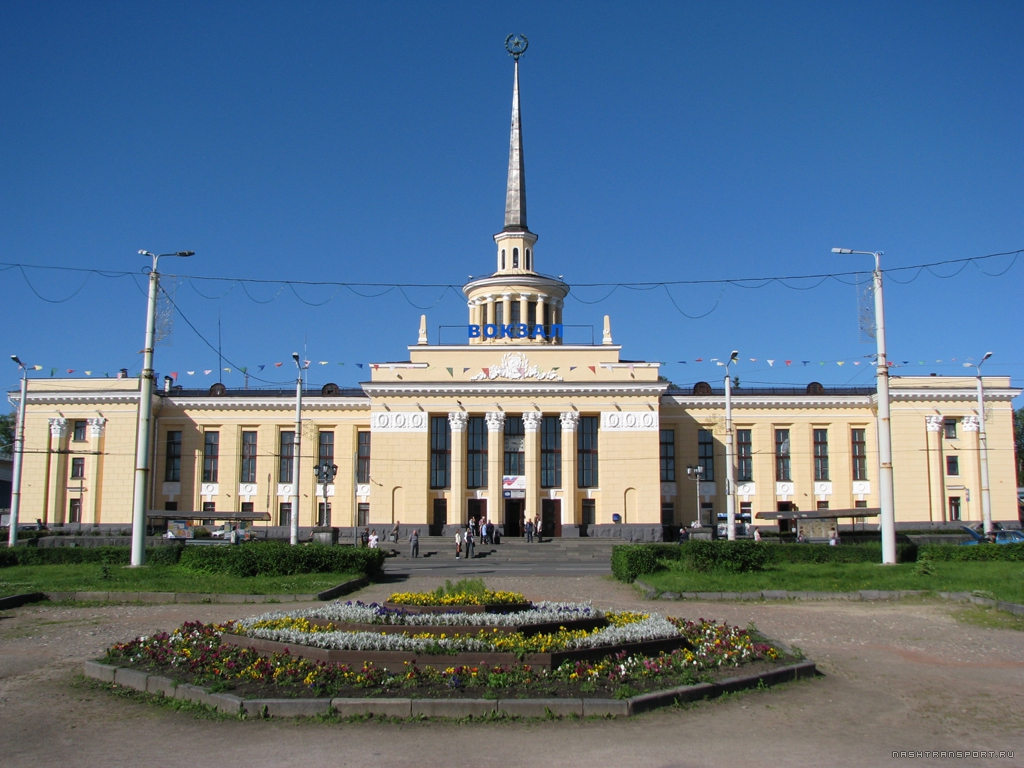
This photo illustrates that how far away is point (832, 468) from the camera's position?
59.8 metres

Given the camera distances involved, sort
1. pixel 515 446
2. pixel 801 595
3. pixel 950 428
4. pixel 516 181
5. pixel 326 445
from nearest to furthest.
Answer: pixel 801 595 → pixel 515 446 → pixel 950 428 → pixel 326 445 → pixel 516 181

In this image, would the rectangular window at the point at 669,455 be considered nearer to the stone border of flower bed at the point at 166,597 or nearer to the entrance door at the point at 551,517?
the entrance door at the point at 551,517

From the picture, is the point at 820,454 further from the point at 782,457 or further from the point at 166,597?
the point at 166,597

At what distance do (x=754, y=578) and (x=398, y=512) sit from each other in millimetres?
33609

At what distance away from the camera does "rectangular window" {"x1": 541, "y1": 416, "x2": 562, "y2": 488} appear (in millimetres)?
56781

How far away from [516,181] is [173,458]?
30.0m

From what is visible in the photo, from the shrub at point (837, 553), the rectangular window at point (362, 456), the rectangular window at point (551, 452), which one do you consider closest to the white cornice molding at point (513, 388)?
the rectangular window at point (551, 452)

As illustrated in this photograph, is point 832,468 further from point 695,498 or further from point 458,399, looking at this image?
point 458,399

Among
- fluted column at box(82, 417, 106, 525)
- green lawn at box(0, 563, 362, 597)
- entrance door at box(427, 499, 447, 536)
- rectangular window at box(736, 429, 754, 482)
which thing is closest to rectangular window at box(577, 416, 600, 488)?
entrance door at box(427, 499, 447, 536)

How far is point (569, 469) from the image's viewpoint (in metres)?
55.8

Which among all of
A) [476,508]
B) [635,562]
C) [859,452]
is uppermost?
[859,452]

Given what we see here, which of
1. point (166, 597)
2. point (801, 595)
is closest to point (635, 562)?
point (801, 595)

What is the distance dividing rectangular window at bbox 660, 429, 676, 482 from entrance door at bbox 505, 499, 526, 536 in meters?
10.2

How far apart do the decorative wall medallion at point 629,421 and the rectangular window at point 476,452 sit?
24.6 ft
